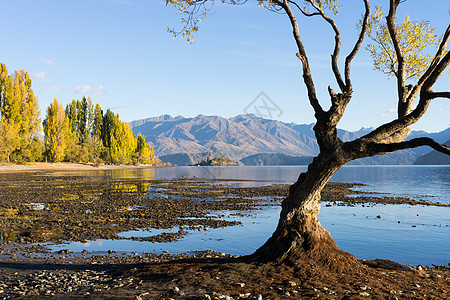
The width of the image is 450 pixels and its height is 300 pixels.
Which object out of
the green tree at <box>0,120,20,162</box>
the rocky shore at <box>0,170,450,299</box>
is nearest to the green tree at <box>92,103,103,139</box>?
the green tree at <box>0,120,20,162</box>

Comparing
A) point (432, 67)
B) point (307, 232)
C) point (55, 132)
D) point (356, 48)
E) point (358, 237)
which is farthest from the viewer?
point (55, 132)

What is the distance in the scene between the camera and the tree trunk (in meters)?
11.4

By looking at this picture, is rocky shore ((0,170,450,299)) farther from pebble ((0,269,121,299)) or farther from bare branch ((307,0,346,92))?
bare branch ((307,0,346,92))

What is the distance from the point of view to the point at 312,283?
9906 mm

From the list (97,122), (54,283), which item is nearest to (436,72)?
(54,283)

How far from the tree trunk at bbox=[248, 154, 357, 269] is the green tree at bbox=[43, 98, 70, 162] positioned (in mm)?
111290

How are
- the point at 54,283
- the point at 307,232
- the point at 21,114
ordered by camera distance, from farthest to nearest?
1. the point at 21,114
2. the point at 307,232
3. the point at 54,283

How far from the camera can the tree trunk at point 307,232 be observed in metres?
11.4

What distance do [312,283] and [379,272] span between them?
2827 mm

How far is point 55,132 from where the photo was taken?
110m

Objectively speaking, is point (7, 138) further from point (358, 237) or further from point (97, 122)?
point (358, 237)

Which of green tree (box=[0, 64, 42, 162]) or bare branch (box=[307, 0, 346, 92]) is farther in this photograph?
green tree (box=[0, 64, 42, 162])

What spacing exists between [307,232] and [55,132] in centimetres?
11221

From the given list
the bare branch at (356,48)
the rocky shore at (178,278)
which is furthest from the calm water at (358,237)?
the bare branch at (356,48)
